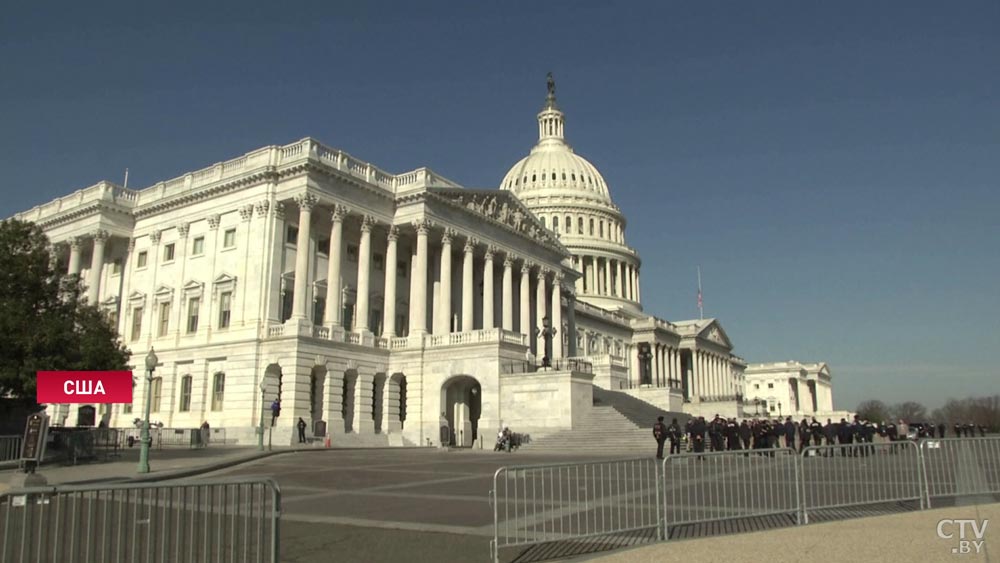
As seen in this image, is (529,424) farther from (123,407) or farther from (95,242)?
→ (95,242)

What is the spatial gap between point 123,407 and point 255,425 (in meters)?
15.4

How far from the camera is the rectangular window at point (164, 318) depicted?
54.2 meters

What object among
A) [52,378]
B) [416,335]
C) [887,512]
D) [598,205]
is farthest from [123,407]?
[598,205]

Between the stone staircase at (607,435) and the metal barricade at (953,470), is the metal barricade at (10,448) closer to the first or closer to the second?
the stone staircase at (607,435)

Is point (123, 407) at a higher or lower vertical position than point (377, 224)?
lower

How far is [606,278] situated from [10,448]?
97347mm

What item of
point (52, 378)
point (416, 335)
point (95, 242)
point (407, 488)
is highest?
point (95, 242)

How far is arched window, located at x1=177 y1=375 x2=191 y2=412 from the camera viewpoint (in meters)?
50.5

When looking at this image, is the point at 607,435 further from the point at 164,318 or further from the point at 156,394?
the point at 164,318

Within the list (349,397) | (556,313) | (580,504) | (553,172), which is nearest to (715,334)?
(553,172)

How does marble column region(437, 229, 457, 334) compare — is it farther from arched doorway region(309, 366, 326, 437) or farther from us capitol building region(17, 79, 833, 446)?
arched doorway region(309, 366, 326, 437)

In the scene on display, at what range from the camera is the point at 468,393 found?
174 ft

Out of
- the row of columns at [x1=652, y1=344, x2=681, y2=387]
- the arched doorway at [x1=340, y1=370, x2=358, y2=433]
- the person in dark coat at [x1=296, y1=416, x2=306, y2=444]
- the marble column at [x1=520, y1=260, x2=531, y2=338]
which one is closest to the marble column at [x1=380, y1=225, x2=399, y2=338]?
the arched doorway at [x1=340, y1=370, x2=358, y2=433]

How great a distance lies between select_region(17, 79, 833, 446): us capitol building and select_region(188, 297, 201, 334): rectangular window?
0.72ft
